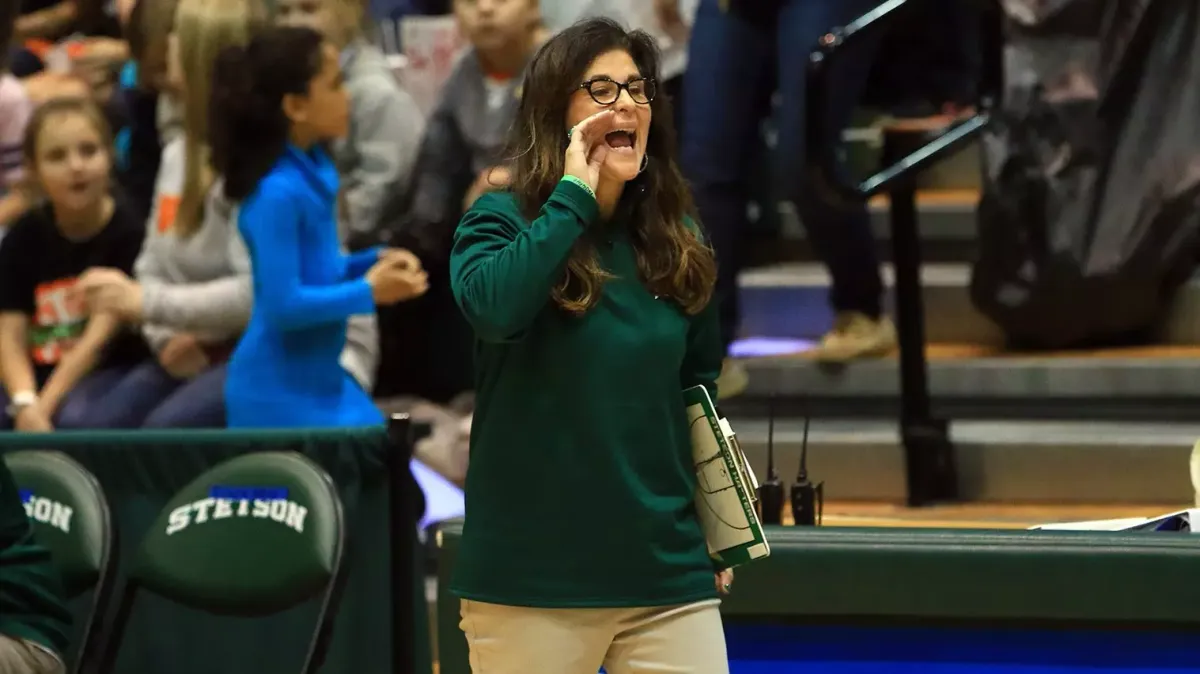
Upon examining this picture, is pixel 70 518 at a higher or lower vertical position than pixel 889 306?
lower

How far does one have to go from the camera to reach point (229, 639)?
383 cm

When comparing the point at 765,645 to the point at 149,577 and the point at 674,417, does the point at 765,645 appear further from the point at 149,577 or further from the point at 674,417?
the point at 149,577

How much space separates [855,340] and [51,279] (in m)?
2.51

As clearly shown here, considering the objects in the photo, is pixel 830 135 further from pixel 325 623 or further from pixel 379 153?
pixel 325 623

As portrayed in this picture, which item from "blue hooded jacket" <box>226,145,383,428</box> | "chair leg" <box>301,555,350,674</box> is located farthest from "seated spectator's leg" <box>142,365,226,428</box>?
"chair leg" <box>301,555,350,674</box>

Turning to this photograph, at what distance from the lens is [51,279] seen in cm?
534

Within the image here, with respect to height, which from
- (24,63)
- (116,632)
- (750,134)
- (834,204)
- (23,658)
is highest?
(24,63)

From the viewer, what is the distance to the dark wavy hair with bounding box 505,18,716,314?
241 cm

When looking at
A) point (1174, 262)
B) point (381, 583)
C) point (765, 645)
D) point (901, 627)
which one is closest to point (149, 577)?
point (381, 583)

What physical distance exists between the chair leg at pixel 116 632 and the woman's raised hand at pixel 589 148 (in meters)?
1.90

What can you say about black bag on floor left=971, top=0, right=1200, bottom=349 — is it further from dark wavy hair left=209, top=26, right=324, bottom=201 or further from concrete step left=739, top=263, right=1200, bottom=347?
dark wavy hair left=209, top=26, right=324, bottom=201

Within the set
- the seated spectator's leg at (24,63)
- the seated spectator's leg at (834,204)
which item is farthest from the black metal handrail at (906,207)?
the seated spectator's leg at (24,63)

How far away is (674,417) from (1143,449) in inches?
94.2

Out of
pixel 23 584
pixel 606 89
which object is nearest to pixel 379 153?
pixel 23 584
